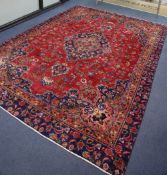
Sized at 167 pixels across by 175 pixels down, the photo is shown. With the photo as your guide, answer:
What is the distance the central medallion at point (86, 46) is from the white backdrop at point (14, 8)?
0.94m

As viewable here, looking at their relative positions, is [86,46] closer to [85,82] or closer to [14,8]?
[85,82]

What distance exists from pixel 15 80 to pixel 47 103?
0.50 metres

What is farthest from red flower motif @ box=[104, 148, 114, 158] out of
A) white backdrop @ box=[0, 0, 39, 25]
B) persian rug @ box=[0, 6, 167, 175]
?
white backdrop @ box=[0, 0, 39, 25]

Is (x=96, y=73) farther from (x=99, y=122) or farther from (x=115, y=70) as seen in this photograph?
(x=99, y=122)

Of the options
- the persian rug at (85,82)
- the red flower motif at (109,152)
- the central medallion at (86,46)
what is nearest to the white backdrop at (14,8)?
the persian rug at (85,82)

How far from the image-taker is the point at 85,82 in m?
2.22

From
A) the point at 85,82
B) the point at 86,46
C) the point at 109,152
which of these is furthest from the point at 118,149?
the point at 86,46

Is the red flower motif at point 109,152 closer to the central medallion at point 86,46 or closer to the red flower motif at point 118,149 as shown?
the red flower motif at point 118,149

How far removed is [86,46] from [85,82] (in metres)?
0.80

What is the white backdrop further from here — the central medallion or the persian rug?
the central medallion

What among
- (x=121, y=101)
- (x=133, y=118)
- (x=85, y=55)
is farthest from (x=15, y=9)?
(x=133, y=118)

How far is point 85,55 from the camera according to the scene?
2658 mm

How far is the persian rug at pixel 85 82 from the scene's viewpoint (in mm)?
A: 1659

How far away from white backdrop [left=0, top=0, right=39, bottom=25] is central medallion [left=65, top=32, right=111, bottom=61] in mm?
935
